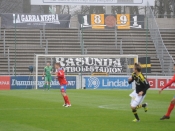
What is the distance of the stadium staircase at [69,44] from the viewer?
1971 inches

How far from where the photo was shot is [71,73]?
49.1 meters

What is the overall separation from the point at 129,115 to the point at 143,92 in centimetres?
274

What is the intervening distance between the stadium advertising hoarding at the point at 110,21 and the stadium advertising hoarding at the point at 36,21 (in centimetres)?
198

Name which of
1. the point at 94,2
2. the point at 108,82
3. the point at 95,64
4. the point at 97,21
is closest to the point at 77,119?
the point at 108,82

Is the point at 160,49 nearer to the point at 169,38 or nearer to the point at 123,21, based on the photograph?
the point at 123,21

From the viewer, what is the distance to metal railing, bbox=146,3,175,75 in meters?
47.3

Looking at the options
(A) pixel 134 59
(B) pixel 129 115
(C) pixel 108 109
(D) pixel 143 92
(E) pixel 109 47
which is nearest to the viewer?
(D) pixel 143 92

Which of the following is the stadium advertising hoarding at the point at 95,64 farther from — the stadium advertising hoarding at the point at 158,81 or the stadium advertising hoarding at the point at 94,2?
the stadium advertising hoarding at the point at 94,2

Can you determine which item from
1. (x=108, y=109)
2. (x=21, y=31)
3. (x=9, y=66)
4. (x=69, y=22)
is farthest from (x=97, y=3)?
(x=108, y=109)

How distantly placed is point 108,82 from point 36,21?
12400mm

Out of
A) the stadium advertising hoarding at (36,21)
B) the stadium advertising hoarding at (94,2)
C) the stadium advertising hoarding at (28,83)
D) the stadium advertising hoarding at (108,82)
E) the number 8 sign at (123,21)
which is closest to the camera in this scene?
the stadium advertising hoarding at (28,83)

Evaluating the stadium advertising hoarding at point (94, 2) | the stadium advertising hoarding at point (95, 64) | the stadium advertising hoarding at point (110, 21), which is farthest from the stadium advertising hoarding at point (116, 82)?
the stadium advertising hoarding at point (94, 2)

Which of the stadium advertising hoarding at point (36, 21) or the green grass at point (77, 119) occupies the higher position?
the stadium advertising hoarding at point (36, 21)

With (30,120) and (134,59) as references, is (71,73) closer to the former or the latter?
(134,59)
